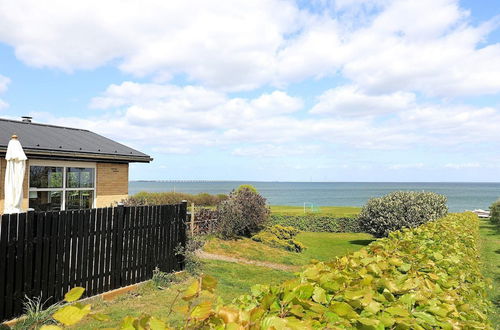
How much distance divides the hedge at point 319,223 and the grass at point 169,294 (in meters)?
15.7

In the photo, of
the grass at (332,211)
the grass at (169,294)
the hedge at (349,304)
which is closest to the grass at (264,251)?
the grass at (169,294)

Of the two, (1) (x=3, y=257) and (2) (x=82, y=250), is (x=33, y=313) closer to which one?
(1) (x=3, y=257)

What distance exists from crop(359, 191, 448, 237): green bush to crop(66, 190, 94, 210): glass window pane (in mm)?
12767

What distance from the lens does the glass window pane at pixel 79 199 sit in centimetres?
1269

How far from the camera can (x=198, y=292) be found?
1.23m

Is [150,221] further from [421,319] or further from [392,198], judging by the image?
[392,198]

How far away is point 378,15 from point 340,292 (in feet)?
34.4

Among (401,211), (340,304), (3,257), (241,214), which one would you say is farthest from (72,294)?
(401,211)

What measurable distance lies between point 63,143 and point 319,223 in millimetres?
19239

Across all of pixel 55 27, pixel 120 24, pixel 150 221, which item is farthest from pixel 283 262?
pixel 55 27

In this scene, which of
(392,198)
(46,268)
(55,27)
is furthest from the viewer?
(392,198)

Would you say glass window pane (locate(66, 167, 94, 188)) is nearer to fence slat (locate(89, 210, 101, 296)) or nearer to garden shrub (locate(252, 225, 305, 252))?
fence slat (locate(89, 210, 101, 296))

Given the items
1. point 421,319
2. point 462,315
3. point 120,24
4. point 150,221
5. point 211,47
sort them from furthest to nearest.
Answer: point 211,47, point 120,24, point 150,221, point 462,315, point 421,319

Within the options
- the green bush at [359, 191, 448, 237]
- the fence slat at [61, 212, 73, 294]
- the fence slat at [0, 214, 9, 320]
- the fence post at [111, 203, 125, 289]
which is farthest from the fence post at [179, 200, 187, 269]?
the green bush at [359, 191, 448, 237]
